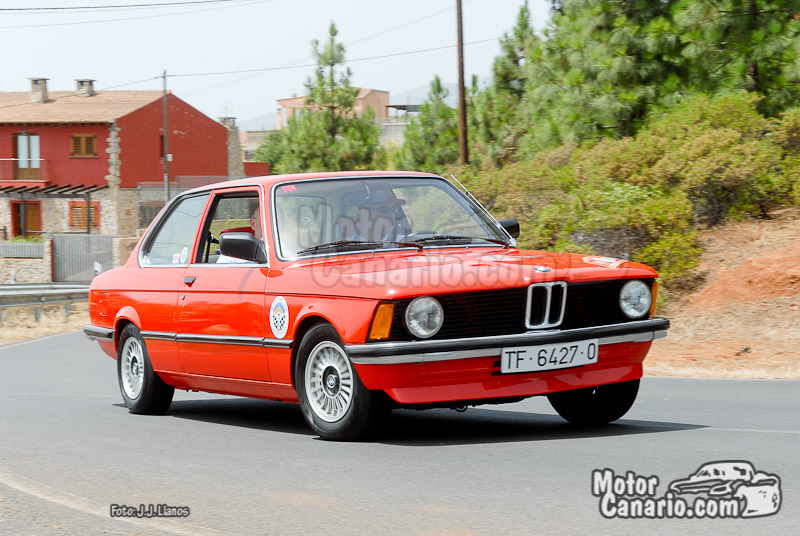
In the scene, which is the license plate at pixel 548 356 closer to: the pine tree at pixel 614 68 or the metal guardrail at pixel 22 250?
the pine tree at pixel 614 68

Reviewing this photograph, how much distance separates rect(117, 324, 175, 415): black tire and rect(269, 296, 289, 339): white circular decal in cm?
201

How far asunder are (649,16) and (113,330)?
15577mm

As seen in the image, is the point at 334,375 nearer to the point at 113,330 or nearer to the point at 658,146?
the point at 113,330

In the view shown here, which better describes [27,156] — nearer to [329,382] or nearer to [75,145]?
[75,145]

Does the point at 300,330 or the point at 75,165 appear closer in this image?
Result: the point at 300,330

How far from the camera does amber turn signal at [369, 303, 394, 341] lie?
6.11 meters

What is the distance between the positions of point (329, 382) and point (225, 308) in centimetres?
122

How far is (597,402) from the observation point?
284 inches

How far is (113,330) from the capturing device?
915 cm

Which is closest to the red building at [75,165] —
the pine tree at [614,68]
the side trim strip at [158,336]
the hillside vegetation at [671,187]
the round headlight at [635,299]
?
the pine tree at [614,68]

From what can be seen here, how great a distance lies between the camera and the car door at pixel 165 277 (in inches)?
323

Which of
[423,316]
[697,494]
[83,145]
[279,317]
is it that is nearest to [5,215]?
[83,145]

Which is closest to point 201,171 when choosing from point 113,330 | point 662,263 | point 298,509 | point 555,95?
point 555,95

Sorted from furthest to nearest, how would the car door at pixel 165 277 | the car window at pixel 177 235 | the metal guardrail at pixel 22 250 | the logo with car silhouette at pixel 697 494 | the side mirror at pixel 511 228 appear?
the metal guardrail at pixel 22 250
the car window at pixel 177 235
the car door at pixel 165 277
the side mirror at pixel 511 228
the logo with car silhouette at pixel 697 494
